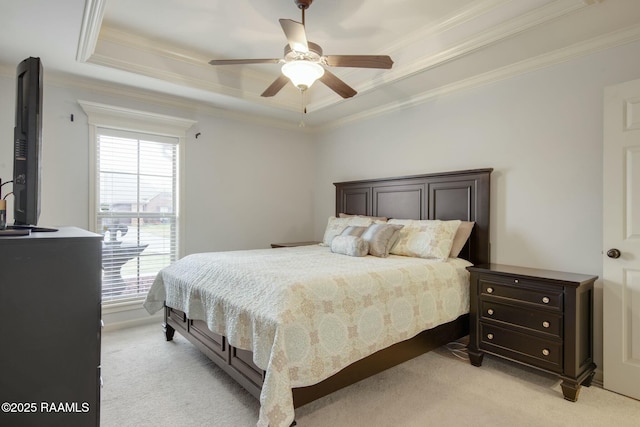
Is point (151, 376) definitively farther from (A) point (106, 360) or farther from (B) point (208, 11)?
(B) point (208, 11)

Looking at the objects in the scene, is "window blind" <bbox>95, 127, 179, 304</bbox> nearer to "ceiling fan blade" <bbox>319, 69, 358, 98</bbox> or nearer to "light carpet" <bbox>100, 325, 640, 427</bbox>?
"light carpet" <bbox>100, 325, 640, 427</bbox>

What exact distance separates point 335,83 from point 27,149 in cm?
207

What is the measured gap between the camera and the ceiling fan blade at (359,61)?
238 cm

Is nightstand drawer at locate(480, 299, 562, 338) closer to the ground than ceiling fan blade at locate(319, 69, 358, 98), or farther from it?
closer to the ground

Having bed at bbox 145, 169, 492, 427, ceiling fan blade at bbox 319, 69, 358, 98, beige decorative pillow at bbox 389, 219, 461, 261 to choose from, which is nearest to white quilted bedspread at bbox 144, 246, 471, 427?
bed at bbox 145, 169, 492, 427

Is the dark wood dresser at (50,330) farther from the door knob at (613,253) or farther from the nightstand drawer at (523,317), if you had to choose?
the door knob at (613,253)

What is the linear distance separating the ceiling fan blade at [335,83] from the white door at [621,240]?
1890mm

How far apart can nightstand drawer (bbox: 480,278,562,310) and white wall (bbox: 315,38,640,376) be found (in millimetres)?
507

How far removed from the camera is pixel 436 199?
359 cm

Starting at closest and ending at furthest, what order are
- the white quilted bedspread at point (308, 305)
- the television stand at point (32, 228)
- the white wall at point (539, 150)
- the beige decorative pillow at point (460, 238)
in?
the television stand at point (32, 228), the white quilted bedspread at point (308, 305), the white wall at point (539, 150), the beige decorative pillow at point (460, 238)

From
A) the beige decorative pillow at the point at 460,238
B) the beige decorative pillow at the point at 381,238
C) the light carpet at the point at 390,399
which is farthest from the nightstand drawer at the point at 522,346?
the beige decorative pillow at the point at 381,238

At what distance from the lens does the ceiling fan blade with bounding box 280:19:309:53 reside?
2.00 m

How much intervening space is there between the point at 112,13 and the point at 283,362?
3001mm

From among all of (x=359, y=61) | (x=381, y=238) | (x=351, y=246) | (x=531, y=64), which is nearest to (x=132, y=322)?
(x=351, y=246)
